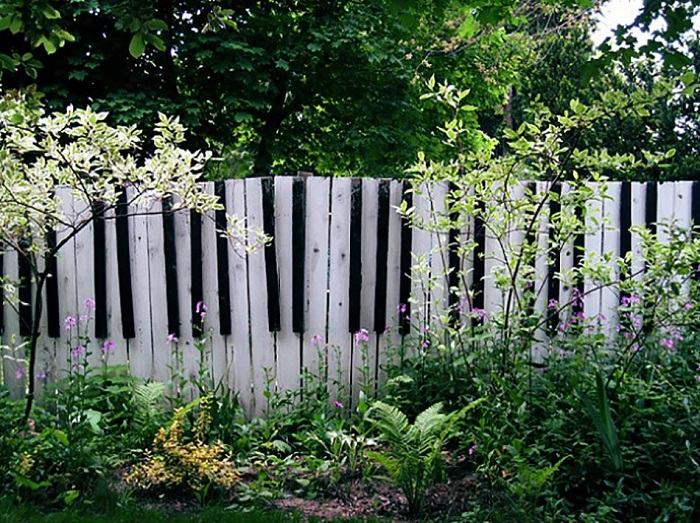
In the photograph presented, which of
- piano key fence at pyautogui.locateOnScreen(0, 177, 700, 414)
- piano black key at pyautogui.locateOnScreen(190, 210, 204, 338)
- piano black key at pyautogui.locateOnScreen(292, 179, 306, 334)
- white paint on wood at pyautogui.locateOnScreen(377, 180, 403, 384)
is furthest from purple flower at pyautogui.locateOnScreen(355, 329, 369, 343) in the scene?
piano black key at pyautogui.locateOnScreen(190, 210, 204, 338)

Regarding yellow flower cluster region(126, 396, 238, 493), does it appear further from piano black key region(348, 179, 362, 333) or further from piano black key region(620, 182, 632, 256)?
piano black key region(620, 182, 632, 256)

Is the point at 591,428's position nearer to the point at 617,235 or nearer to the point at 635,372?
the point at 635,372

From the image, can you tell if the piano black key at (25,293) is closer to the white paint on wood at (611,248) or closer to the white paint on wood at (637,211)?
the white paint on wood at (611,248)

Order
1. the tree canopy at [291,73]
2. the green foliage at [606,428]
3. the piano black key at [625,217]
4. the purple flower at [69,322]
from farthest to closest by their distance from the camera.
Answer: the tree canopy at [291,73]
the piano black key at [625,217]
the purple flower at [69,322]
the green foliage at [606,428]

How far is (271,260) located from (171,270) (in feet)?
2.51

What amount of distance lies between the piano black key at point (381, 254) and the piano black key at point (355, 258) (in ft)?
0.43

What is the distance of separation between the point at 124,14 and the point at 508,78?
10.1 m

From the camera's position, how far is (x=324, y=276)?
16.0 ft

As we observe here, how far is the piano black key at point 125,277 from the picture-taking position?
16.5 feet

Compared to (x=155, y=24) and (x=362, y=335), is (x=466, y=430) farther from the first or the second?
(x=155, y=24)

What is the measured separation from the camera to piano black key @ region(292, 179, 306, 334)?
4.86 m

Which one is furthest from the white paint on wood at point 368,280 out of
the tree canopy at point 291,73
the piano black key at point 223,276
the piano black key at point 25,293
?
the tree canopy at point 291,73

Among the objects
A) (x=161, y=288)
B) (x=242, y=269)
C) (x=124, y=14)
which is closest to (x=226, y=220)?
(x=242, y=269)

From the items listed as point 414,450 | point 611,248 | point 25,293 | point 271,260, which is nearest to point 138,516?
point 414,450
